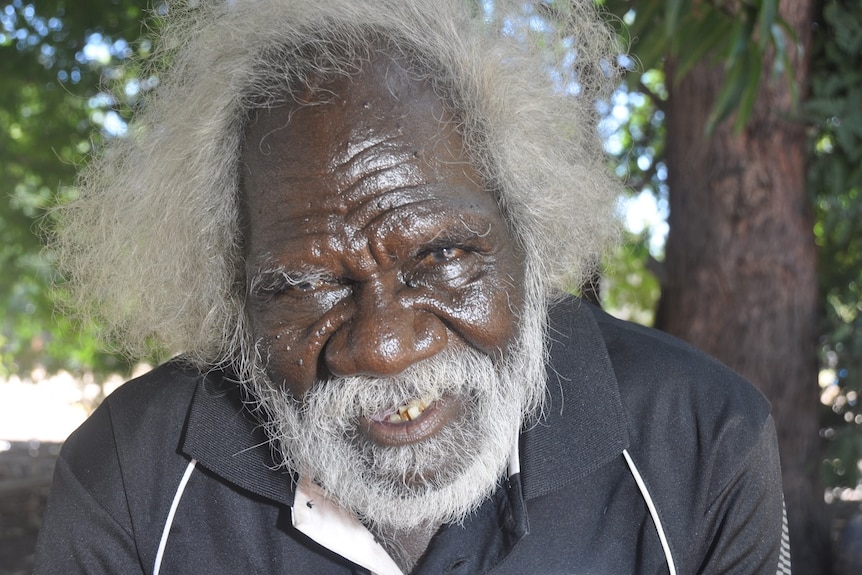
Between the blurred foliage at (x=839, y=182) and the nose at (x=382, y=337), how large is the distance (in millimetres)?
2328

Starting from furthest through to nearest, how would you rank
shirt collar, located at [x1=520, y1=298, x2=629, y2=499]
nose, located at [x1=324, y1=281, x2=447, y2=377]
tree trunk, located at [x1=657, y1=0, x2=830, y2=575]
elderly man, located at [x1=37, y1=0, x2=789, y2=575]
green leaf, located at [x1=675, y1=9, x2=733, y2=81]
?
tree trunk, located at [x1=657, y1=0, x2=830, y2=575], green leaf, located at [x1=675, y1=9, x2=733, y2=81], shirt collar, located at [x1=520, y1=298, x2=629, y2=499], elderly man, located at [x1=37, y1=0, x2=789, y2=575], nose, located at [x1=324, y1=281, x2=447, y2=377]

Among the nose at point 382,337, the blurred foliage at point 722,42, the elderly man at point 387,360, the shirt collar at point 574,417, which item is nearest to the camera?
the nose at point 382,337

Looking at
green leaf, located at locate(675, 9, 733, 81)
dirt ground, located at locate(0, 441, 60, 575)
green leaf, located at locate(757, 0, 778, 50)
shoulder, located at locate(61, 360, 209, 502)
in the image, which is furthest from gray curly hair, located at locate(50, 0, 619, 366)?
dirt ground, located at locate(0, 441, 60, 575)

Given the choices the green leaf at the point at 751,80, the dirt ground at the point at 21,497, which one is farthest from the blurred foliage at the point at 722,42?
the dirt ground at the point at 21,497

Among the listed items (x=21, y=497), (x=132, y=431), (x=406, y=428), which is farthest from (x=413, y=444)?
(x=21, y=497)

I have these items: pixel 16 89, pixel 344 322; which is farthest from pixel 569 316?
pixel 16 89

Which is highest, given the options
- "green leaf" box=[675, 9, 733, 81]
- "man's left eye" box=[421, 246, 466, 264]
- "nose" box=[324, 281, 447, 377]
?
"green leaf" box=[675, 9, 733, 81]

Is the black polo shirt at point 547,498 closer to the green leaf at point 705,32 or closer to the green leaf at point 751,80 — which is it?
the green leaf at point 751,80

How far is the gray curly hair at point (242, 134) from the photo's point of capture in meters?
1.78

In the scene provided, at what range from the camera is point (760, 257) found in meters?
3.24

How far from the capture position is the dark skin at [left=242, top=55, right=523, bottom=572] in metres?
1.62

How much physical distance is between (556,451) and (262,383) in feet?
2.19

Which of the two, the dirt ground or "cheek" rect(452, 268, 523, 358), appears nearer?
"cheek" rect(452, 268, 523, 358)

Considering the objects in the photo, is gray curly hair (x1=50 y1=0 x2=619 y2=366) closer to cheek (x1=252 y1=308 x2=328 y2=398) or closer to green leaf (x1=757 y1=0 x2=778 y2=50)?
cheek (x1=252 y1=308 x2=328 y2=398)
